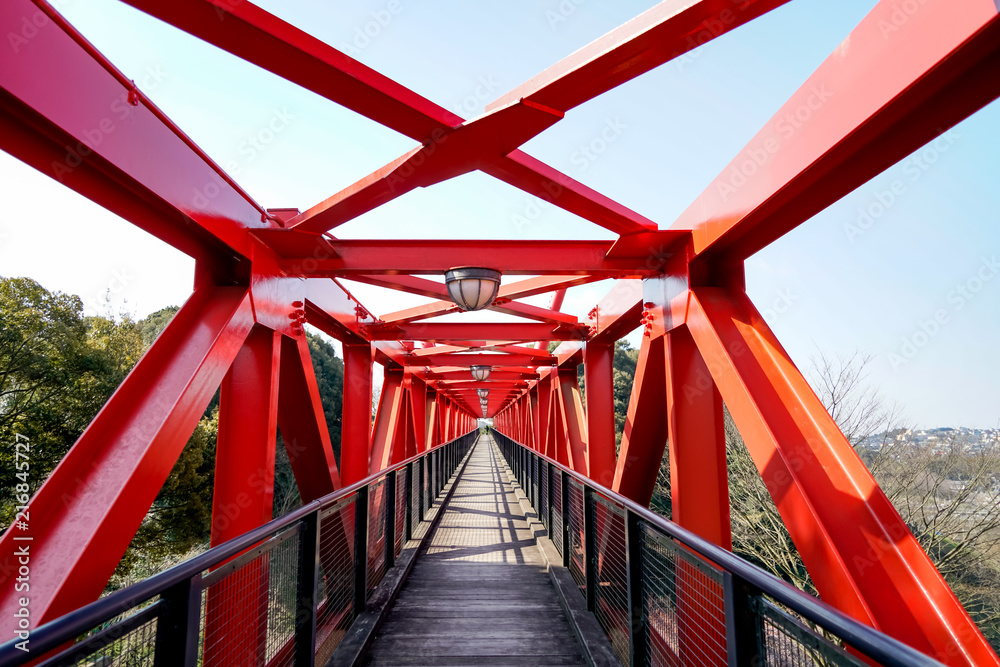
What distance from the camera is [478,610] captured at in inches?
164

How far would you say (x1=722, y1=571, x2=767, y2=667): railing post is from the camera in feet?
5.45

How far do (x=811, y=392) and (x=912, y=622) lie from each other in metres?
1.21

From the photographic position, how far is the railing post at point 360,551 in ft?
12.5

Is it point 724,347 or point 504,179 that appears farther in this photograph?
point 504,179

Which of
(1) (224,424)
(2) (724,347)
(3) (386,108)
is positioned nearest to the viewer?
(3) (386,108)

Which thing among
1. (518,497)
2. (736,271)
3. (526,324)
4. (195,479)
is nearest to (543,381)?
(518,497)

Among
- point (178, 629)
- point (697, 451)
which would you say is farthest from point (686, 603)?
point (178, 629)

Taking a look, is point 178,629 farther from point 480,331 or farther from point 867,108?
point 480,331

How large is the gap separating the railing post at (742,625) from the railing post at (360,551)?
2818 mm

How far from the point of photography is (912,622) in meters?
2.04

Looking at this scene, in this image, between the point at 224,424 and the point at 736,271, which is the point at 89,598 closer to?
the point at 224,424

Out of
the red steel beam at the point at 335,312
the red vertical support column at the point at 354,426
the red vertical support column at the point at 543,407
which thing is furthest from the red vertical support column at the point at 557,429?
the red steel beam at the point at 335,312

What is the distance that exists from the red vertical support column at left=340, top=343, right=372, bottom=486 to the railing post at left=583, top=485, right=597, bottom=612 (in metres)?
3.88

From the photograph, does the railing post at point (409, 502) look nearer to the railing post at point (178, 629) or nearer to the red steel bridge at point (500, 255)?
the red steel bridge at point (500, 255)
